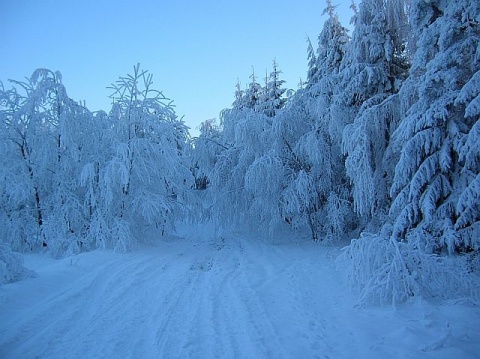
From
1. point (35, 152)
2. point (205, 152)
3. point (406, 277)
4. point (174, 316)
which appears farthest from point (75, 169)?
point (406, 277)

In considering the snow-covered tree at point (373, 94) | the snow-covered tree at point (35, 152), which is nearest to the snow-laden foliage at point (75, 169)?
the snow-covered tree at point (35, 152)

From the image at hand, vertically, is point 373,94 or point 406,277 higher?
point 373,94

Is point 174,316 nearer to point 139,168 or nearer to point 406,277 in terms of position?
point 406,277

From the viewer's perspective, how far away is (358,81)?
9984 millimetres

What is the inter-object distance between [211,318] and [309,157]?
25.3 feet

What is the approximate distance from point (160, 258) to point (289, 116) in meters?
7.05

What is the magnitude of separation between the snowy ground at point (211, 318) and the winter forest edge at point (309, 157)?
901 mm

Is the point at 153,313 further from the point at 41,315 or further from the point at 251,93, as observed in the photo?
the point at 251,93

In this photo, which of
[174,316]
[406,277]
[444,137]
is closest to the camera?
[174,316]

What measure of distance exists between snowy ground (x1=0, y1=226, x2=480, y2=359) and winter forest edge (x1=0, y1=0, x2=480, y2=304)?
901 mm

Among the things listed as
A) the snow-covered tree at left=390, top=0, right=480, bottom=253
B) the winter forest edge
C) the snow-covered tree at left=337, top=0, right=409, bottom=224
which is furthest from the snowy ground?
the snow-covered tree at left=337, top=0, right=409, bottom=224

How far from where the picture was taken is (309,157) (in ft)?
35.6

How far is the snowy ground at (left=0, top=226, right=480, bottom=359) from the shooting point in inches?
137

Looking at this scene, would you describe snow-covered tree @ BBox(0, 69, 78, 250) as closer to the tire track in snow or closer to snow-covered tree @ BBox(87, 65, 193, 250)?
snow-covered tree @ BBox(87, 65, 193, 250)
